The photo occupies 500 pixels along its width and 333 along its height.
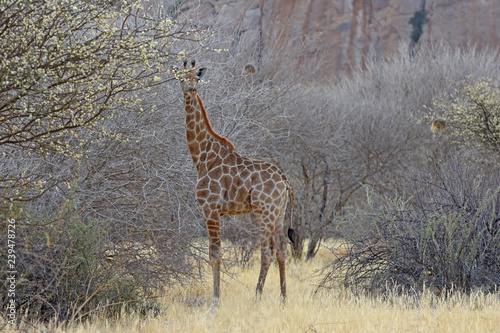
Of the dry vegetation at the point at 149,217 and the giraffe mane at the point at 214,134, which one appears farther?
the giraffe mane at the point at 214,134

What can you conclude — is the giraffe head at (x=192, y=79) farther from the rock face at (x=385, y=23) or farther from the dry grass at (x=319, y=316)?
the rock face at (x=385, y=23)

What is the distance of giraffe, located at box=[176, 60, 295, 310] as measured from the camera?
623 centimetres

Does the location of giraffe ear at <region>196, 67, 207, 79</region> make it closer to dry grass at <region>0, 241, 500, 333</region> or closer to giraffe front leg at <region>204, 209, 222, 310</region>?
giraffe front leg at <region>204, 209, 222, 310</region>

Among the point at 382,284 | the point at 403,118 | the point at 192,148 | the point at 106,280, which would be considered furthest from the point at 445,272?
the point at 403,118

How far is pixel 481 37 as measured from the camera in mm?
32000

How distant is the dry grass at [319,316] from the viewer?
17.2 feet

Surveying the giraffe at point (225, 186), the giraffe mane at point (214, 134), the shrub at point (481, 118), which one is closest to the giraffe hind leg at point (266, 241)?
the giraffe at point (225, 186)

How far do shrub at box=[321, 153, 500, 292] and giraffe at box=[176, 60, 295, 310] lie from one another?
63.1 inches

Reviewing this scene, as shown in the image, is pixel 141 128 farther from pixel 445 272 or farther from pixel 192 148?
pixel 445 272

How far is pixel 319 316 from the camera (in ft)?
18.5

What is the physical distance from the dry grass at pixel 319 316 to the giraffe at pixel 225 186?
408mm

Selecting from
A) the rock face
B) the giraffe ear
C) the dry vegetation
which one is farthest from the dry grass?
the rock face

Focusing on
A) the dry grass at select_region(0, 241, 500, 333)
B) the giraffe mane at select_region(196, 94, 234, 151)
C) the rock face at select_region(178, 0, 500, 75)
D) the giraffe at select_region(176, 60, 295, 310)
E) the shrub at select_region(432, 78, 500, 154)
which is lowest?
the dry grass at select_region(0, 241, 500, 333)

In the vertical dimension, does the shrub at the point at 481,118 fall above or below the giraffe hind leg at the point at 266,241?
above
